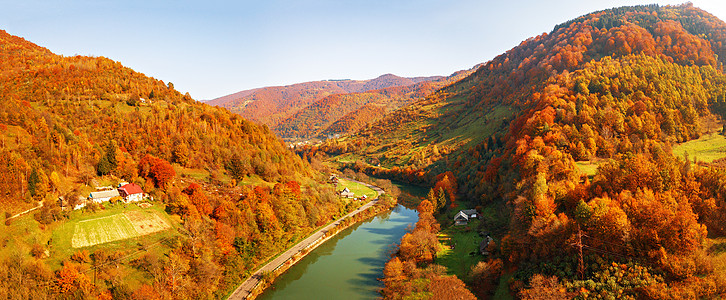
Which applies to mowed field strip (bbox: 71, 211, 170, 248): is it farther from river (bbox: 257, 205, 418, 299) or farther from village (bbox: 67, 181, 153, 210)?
river (bbox: 257, 205, 418, 299)

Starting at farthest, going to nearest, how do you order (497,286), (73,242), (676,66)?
1. (676,66)
2. (497,286)
3. (73,242)

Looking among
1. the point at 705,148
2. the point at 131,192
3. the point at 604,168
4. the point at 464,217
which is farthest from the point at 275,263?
the point at 705,148

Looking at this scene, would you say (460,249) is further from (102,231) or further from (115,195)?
(115,195)

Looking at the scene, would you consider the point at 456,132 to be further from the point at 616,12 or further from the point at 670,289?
the point at 670,289

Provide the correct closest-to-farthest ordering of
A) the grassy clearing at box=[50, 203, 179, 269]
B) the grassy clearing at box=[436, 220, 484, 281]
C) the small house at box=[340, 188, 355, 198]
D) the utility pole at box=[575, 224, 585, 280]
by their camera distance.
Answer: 1. the utility pole at box=[575, 224, 585, 280]
2. the grassy clearing at box=[50, 203, 179, 269]
3. the grassy clearing at box=[436, 220, 484, 281]
4. the small house at box=[340, 188, 355, 198]

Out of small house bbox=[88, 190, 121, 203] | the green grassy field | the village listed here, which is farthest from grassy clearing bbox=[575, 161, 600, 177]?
small house bbox=[88, 190, 121, 203]

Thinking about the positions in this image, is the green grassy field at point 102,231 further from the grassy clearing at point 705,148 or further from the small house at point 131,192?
the grassy clearing at point 705,148

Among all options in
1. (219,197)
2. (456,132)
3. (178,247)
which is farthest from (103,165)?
(456,132)
